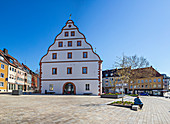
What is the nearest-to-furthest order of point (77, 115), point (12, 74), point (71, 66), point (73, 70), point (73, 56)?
point (77, 115) < point (73, 70) < point (71, 66) < point (73, 56) < point (12, 74)

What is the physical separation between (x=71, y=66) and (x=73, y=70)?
1061 millimetres

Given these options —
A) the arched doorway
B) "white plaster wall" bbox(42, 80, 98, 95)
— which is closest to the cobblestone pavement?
"white plaster wall" bbox(42, 80, 98, 95)

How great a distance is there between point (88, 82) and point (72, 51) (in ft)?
27.1

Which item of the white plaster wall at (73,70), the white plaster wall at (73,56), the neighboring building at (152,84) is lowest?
the neighboring building at (152,84)

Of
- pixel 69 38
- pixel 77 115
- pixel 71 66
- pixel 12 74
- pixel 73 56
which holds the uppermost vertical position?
pixel 69 38

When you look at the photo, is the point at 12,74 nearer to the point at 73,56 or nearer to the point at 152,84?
the point at 73,56

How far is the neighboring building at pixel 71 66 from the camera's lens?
3956 centimetres

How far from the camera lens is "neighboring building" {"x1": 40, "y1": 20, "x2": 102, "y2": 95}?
39.6 metres

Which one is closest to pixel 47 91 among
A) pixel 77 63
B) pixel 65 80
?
pixel 65 80

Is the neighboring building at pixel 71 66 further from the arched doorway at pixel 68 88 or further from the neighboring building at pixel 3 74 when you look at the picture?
the neighboring building at pixel 3 74

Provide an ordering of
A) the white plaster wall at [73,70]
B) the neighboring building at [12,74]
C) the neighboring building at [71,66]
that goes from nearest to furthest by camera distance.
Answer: the neighboring building at [71,66]
the white plaster wall at [73,70]
the neighboring building at [12,74]

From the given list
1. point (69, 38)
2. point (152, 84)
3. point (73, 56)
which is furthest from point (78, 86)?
point (152, 84)

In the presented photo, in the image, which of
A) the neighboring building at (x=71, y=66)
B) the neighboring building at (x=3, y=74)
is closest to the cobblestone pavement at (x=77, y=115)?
the neighboring building at (x=71, y=66)

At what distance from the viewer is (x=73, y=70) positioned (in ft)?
132
